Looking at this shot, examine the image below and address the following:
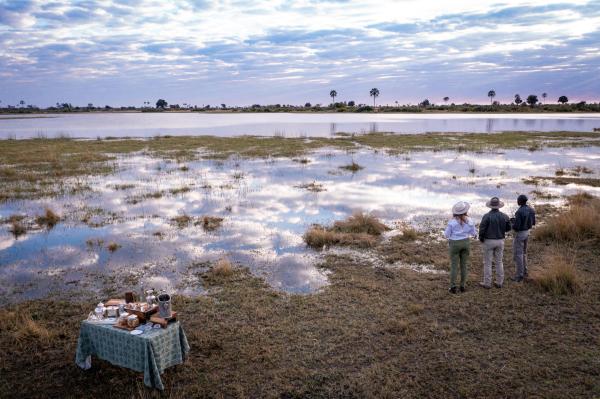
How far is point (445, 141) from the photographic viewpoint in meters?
Result: 58.5

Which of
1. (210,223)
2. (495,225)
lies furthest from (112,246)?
(495,225)

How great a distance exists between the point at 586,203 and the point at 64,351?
2168 cm

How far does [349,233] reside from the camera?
56.9 ft

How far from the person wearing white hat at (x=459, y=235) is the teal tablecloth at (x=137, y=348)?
674 centimetres

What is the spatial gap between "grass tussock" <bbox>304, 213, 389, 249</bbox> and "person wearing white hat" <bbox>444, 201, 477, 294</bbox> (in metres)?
4.68

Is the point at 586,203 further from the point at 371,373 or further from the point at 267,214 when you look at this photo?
the point at 371,373

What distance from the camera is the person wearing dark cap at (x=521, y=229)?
12.1 meters

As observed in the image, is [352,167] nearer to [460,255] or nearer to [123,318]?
[460,255]

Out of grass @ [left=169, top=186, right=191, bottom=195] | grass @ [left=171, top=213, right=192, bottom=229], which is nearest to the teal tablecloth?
grass @ [left=171, top=213, right=192, bottom=229]

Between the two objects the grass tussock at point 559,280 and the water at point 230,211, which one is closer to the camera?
the grass tussock at point 559,280

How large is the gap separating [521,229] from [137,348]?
386 inches

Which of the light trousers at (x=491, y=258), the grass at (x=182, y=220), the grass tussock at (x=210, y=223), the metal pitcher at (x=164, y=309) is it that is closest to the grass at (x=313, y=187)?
the grass tussock at (x=210, y=223)

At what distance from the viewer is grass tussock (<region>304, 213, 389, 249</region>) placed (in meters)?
16.4

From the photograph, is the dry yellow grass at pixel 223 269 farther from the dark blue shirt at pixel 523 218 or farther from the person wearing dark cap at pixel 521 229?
the dark blue shirt at pixel 523 218
